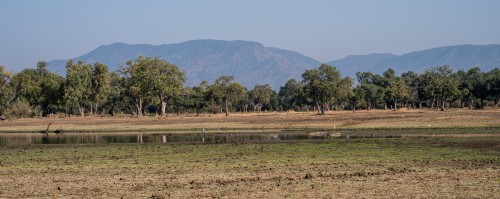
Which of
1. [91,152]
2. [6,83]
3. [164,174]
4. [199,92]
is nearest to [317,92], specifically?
[199,92]

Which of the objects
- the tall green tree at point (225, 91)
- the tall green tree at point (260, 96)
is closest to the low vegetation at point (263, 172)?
the tall green tree at point (225, 91)

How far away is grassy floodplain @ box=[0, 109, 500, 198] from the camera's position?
771 inches

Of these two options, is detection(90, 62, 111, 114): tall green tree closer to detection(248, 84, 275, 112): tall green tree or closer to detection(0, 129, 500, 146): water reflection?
detection(248, 84, 275, 112): tall green tree

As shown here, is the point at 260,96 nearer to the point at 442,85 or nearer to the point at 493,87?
the point at 493,87

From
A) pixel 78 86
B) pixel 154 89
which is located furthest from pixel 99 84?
pixel 154 89

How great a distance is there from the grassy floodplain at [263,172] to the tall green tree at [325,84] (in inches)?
2806

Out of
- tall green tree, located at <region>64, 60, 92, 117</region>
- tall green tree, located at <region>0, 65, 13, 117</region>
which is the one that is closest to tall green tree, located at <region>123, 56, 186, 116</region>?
tall green tree, located at <region>64, 60, 92, 117</region>

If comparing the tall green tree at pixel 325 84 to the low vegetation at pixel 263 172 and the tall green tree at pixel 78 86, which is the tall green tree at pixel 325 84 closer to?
the tall green tree at pixel 78 86

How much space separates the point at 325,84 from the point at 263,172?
88.3m

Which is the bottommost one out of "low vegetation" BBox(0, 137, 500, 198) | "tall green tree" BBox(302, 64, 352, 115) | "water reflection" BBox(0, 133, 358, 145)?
"low vegetation" BBox(0, 137, 500, 198)

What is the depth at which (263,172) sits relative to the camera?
25.1m

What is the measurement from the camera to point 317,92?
373 ft

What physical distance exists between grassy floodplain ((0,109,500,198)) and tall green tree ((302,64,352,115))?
71.3 meters

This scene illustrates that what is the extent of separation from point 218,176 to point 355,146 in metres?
17.4
